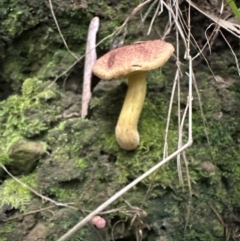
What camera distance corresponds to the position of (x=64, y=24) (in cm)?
180

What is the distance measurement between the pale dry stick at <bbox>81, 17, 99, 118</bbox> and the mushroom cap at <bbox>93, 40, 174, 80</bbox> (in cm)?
20

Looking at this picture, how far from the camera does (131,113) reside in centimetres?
151

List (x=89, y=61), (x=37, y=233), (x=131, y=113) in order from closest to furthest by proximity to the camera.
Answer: (x=37, y=233) → (x=131, y=113) → (x=89, y=61)

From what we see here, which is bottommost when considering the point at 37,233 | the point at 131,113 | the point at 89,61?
the point at 37,233

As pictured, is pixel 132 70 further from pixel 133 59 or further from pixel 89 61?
pixel 89 61

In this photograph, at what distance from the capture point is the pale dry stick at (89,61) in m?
Answer: 1.66

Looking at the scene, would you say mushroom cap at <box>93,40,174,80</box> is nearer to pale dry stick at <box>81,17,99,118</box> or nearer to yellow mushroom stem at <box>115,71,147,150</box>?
yellow mushroom stem at <box>115,71,147,150</box>

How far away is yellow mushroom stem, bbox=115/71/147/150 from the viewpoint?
149cm

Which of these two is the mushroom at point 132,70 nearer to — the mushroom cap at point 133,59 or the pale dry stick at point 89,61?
the mushroom cap at point 133,59

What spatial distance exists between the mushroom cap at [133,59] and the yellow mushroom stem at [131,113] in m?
0.09

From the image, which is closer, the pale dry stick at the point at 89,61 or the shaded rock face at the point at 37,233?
the shaded rock face at the point at 37,233

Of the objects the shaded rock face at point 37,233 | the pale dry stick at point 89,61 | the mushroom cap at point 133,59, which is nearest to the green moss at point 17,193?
the shaded rock face at point 37,233

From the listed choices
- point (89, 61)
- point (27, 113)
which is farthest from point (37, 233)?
point (89, 61)

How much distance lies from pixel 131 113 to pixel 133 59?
20cm
